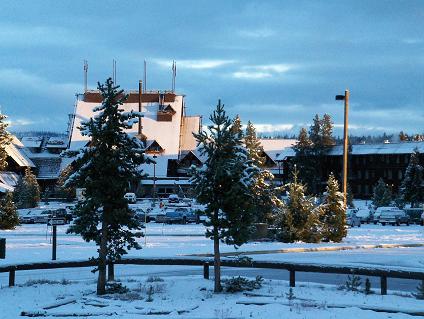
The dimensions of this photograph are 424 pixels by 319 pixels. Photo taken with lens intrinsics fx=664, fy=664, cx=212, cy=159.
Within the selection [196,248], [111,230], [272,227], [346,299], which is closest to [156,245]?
Result: [196,248]

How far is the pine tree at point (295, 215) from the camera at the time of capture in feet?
110

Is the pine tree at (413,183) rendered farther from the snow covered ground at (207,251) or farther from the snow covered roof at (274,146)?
the snow covered ground at (207,251)

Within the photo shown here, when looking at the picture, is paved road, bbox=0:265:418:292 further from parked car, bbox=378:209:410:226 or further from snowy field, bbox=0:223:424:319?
parked car, bbox=378:209:410:226

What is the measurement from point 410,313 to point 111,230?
23.8ft

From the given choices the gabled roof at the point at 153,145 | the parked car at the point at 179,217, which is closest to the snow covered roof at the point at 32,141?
the gabled roof at the point at 153,145

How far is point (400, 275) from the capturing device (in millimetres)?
16031

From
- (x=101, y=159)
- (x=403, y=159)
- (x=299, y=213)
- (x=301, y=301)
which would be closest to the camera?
(x=301, y=301)

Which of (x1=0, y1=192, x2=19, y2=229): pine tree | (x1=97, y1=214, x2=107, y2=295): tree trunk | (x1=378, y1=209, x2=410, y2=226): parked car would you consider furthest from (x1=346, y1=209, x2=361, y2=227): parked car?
(x1=97, y1=214, x2=107, y2=295): tree trunk

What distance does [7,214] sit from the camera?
146 ft

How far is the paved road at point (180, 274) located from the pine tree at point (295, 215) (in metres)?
11.3

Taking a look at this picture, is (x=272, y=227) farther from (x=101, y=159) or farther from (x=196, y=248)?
(x=101, y=159)

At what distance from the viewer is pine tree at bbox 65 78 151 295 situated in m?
15.8

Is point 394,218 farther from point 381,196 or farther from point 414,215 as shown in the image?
point 381,196

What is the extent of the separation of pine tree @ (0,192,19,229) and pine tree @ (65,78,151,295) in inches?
1177
